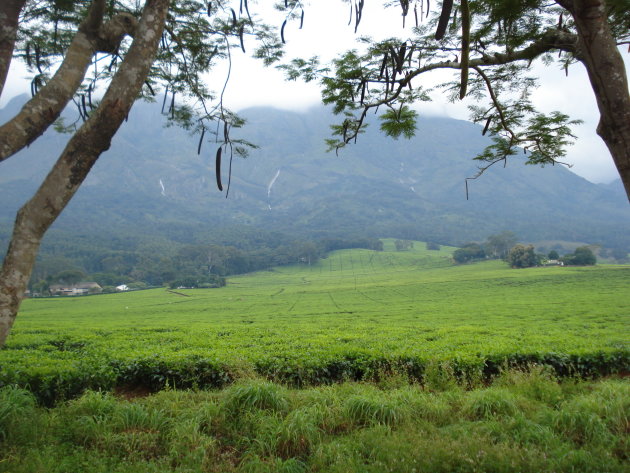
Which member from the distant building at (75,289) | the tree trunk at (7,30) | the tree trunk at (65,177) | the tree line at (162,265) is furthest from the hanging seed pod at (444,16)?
the tree line at (162,265)

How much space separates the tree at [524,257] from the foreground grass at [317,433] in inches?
3942

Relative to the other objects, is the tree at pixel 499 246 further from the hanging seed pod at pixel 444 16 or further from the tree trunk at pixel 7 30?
the tree trunk at pixel 7 30

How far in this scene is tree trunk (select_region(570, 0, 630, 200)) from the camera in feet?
10.9

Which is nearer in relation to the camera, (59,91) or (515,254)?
(59,91)

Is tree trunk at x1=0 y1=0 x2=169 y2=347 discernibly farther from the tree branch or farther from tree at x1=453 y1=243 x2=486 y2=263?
tree at x1=453 y1=243 x2=486 y2=263

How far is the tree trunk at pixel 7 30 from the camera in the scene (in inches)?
184

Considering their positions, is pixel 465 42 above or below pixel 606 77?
above

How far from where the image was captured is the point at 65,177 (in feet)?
12.7

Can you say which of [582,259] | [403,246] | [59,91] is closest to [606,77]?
[59,91]

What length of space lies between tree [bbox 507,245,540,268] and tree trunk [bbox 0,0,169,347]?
104724mm

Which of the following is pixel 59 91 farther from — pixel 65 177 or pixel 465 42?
pixel 465 42

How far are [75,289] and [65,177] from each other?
10303 centimetres

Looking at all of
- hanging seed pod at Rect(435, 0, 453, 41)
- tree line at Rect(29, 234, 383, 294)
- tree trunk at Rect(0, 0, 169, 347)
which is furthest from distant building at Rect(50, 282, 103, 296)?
hanging seed pod at Rect(435, 0, 453, 41)

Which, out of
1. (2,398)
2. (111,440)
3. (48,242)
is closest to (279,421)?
(111,440)
